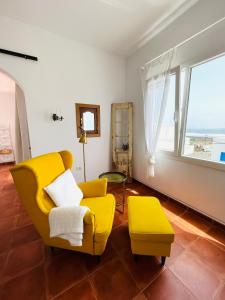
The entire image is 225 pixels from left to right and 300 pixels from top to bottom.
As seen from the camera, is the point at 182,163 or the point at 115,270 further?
the point at 182,163

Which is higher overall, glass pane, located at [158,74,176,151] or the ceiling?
the ceiling

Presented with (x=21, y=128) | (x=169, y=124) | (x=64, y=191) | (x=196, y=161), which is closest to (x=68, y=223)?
(x=64, y=191)

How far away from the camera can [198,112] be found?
2023 mm

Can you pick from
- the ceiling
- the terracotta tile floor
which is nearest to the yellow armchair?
the terracotta tile floor

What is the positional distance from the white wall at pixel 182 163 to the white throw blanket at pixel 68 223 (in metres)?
1.70

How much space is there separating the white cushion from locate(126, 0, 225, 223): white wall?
1.62m

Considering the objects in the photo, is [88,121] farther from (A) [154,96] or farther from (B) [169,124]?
(B) [169,124]

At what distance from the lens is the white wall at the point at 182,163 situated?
177 centimetres

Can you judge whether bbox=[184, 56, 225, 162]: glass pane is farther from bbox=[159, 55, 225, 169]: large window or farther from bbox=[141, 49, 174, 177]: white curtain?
bbox=[141, 49, 174, 177]: white curtain

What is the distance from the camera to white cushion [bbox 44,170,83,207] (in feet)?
4.42

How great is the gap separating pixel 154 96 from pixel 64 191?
2.04m

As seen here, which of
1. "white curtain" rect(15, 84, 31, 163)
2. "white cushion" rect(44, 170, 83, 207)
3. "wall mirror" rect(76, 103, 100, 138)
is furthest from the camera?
"wall mirror" rect(76, 103, 100, 138)

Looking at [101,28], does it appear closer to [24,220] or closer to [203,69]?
[203,69]

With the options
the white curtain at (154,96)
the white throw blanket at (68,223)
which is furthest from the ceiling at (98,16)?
the white throw blanket at (68,223)
